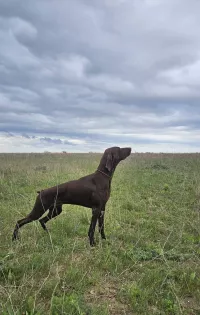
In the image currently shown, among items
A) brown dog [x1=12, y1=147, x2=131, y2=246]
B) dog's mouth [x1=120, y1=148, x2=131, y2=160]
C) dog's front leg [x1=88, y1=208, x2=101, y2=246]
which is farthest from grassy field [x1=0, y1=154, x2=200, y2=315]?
dog's mouth [x1=120, y1=148, x2=131, y2=160]

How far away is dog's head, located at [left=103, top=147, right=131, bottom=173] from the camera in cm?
574

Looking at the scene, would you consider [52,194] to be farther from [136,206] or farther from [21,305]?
[136,206]

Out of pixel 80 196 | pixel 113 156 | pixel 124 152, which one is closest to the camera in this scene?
pixel 80 196

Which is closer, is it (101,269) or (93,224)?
(101,269)

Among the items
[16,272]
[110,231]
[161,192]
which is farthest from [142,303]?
[161,192]

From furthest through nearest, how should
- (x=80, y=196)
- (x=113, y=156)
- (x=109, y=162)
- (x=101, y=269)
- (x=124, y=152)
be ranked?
(x=124, y=152) < (x=113, y=156) < (x=109, y=162) < (x=80, y=196) < (x=101, y=269)

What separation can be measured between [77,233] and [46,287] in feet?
8.43

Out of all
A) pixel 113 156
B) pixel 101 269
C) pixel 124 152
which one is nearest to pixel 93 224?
pixel 101 269

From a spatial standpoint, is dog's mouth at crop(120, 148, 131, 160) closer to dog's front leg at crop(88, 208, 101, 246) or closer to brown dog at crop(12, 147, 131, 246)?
brown dog at crop(12, 147, 131, 246)

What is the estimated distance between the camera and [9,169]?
16.6 meters

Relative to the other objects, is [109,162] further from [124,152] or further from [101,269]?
[101,269]

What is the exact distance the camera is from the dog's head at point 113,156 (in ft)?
18.8

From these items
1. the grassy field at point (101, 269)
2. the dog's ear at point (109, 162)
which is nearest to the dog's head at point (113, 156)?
the dog's ear at point (109, 162)

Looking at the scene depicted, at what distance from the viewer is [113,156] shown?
589 cm
